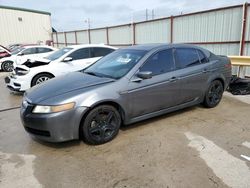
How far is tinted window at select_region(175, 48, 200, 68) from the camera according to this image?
15.7ft

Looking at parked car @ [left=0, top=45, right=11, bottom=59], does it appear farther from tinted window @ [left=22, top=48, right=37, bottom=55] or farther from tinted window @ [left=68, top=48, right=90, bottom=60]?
tinted window @ [left=68, top=48, right=90, bottom=60]

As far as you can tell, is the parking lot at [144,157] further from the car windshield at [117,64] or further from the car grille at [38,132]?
the car windshield at [117,64]

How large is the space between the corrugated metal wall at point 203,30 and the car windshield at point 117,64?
18.4ft

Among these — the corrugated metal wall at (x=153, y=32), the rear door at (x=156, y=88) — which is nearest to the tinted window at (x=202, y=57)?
the rear door at (x=156, y=88)

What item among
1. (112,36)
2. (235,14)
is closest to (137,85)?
(235,14)

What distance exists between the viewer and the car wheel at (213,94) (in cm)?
539

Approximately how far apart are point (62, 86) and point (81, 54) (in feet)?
13.8

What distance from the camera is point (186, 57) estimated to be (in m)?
4.95

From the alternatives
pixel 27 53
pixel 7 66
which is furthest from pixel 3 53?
pixel 27 53

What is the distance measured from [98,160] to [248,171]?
1.97 meters

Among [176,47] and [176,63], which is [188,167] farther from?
[176,47]

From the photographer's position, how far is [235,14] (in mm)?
8562

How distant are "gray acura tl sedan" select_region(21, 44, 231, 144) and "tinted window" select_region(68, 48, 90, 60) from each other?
2.97m

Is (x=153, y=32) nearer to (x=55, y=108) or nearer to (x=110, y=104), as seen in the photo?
(x=110, y=104)
